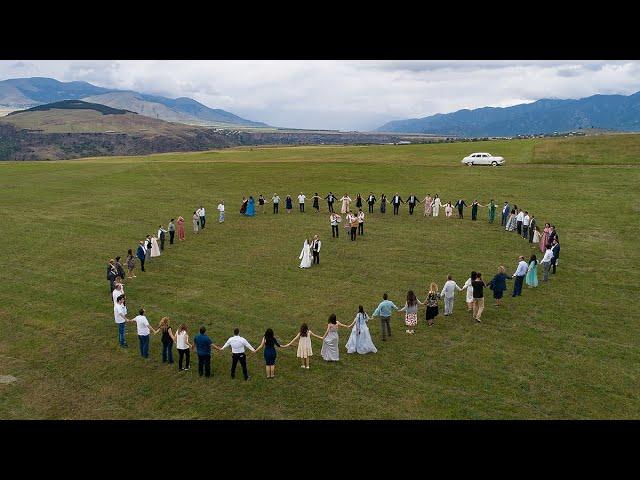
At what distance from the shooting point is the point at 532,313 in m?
19.2

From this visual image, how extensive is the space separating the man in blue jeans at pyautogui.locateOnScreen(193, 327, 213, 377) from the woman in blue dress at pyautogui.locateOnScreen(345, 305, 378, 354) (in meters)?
4.59

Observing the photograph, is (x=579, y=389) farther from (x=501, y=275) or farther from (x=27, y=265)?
(x=27, y=265)

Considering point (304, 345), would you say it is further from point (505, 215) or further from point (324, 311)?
point (505, 215)

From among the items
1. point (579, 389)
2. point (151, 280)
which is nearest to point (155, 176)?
point (151, 280)

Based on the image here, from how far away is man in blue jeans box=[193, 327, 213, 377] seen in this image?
1479cm

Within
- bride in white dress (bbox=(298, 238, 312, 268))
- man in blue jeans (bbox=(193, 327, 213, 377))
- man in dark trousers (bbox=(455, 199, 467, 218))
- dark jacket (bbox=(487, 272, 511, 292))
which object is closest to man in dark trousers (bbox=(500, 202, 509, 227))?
man in dark trousers (bbox=(455, 199, 467, 218))

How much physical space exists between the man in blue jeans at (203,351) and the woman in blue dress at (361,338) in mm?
4589

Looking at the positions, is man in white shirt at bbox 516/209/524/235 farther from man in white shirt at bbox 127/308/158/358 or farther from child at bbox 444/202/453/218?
man in white shirt at bbox 127/308/158/358

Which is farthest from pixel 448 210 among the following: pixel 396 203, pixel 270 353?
pixel 270 353

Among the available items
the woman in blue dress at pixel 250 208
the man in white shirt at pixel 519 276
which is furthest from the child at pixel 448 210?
the man in white shirt at pixel 519 276

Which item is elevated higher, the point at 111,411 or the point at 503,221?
the point at 503,221

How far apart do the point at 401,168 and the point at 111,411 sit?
1960 inches
